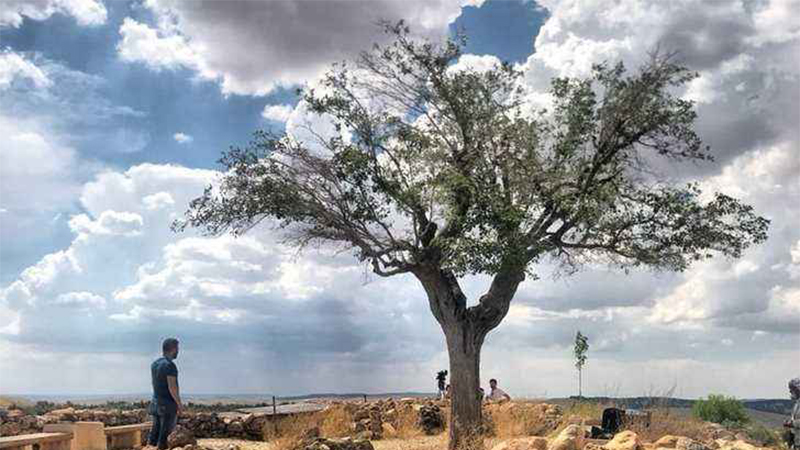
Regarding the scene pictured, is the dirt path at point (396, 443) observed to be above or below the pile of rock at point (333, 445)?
below

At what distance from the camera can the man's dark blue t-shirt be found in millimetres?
16781

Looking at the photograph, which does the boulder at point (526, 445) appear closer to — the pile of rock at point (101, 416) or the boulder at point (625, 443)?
the boulder at point (625, 443)

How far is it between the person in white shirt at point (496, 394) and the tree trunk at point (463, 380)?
22.0 feet

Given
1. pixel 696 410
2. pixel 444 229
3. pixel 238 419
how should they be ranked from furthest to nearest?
pixel 696 410 < pixel 238 419 < pixel 444 229

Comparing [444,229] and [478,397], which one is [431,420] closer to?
[478,397]

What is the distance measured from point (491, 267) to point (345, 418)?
8.05m

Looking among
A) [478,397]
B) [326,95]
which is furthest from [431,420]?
[326,95]

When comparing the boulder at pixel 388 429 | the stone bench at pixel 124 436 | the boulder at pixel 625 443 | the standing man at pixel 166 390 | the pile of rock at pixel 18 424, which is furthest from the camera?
the boulder at pixel 388 429

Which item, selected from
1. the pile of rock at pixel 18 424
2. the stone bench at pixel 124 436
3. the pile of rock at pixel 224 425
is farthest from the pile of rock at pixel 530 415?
the pile of rock at pixel 18 424

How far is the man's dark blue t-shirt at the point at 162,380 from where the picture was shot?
16.8 metres

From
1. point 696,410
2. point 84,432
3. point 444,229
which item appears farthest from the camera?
point 696,410

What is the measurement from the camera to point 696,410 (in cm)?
2853

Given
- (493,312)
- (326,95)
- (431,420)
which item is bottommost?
(431,420)

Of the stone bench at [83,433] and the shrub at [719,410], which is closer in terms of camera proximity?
the stone bench at [83,433]
